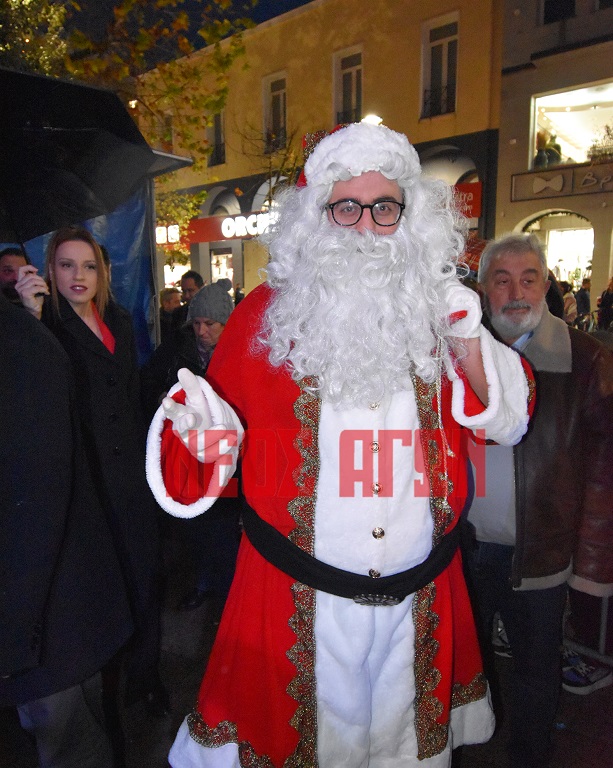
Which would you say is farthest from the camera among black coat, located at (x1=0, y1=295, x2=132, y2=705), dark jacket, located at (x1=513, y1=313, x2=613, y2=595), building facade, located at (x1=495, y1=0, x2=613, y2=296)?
building facade, located at (x1=495, y1=0, x2=613, y2=296)

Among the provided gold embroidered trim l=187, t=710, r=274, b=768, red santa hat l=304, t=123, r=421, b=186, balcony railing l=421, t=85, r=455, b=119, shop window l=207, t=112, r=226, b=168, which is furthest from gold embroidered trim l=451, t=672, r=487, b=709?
shop window l=207, t=112, r=226, b=168

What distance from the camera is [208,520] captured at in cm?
363

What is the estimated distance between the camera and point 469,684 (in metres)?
1.89

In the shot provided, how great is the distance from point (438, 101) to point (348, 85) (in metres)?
2.82

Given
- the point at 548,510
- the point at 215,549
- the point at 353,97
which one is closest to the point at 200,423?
the point at 548,510

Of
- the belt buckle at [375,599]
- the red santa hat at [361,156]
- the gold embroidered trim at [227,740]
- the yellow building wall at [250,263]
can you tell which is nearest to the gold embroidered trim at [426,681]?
the belt buckle at [375,599]

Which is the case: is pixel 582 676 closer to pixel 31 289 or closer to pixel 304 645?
pixel 304 645

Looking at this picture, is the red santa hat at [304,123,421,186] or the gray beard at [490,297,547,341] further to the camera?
the gray beard at [490,297,547,341]

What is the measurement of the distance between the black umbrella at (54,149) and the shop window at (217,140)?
15678 mm

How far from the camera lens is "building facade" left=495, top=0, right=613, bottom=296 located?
11.2 m

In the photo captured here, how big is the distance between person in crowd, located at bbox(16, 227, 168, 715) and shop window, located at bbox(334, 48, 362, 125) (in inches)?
520

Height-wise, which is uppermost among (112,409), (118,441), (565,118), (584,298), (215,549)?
(565,118)

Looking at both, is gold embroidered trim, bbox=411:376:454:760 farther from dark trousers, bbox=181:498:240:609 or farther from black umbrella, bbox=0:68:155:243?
black umbrella, bbox=0:68:155:243

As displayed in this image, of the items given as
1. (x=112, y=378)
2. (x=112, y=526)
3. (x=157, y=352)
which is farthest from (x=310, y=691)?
(x=157, y=352)
